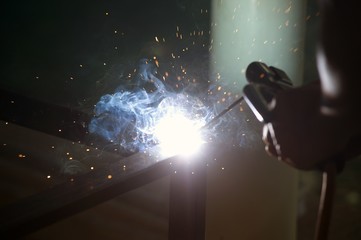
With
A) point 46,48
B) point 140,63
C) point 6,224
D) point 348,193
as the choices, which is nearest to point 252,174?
point 348,193

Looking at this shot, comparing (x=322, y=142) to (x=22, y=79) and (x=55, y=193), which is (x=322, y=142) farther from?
(x=22, y=79)

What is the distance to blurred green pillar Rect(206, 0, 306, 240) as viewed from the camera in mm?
2611

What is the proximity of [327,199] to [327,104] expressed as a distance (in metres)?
0.18

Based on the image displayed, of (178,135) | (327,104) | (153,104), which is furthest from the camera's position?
(153,104)

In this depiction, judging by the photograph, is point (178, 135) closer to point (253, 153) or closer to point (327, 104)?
point (253, 153)

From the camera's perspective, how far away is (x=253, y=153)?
2746 millimetres

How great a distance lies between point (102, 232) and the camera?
278 centimetres

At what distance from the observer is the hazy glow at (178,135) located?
1.61 meters

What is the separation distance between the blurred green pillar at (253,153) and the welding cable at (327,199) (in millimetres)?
1805

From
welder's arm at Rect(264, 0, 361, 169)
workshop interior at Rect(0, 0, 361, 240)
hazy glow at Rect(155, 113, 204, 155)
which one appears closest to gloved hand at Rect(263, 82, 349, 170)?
welder's arm at Rect(264, 0, 361, 169)

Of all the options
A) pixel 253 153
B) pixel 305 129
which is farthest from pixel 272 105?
pixel 253 153

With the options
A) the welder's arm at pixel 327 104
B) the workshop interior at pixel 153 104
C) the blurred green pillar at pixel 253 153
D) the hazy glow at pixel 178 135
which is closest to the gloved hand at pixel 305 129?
the welder's arm at pixel 327 104

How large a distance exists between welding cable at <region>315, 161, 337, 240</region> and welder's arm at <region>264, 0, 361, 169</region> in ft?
0.08

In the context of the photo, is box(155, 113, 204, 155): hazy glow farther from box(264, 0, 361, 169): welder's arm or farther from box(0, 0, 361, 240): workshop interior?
→ box(264, 0, 361, 169): welder's arm
